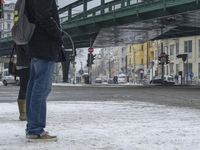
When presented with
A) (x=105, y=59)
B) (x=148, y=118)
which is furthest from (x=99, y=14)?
(x=105, y=59)

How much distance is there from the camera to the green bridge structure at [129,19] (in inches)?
1526

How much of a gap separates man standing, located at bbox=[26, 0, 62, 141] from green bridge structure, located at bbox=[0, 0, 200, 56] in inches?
1165

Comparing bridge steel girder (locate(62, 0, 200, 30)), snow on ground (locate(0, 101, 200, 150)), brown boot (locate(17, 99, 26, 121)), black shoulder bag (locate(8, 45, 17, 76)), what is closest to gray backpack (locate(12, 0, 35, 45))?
snow on ground (locate(0, 101, 200, 150))

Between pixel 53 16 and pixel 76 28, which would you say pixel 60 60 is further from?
pixel 76 28

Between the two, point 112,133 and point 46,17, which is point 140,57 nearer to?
point 112,133

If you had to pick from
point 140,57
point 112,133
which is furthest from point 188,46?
point 112,133

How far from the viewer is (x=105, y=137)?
6430mm

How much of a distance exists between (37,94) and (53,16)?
95 centimetres

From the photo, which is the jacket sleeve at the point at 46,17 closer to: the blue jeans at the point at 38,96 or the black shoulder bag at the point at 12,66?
the blue jeans at the point at 38,96

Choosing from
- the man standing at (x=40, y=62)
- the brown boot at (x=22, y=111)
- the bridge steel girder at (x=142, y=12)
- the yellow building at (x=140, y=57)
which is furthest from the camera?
the yellow building at (x=140, y=57)

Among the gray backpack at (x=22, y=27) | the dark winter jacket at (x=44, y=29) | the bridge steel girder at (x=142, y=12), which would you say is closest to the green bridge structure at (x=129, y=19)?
the bridge steel girder at (x=142, y=12)

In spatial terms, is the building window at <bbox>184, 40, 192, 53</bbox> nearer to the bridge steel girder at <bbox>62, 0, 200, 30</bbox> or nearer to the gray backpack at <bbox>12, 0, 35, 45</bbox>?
the bridge steel girder at <bbox>62, 0, 200, 30</bbox>

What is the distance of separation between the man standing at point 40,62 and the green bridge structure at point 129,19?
2960cm

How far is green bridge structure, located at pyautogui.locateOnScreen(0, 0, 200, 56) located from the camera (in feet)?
127
